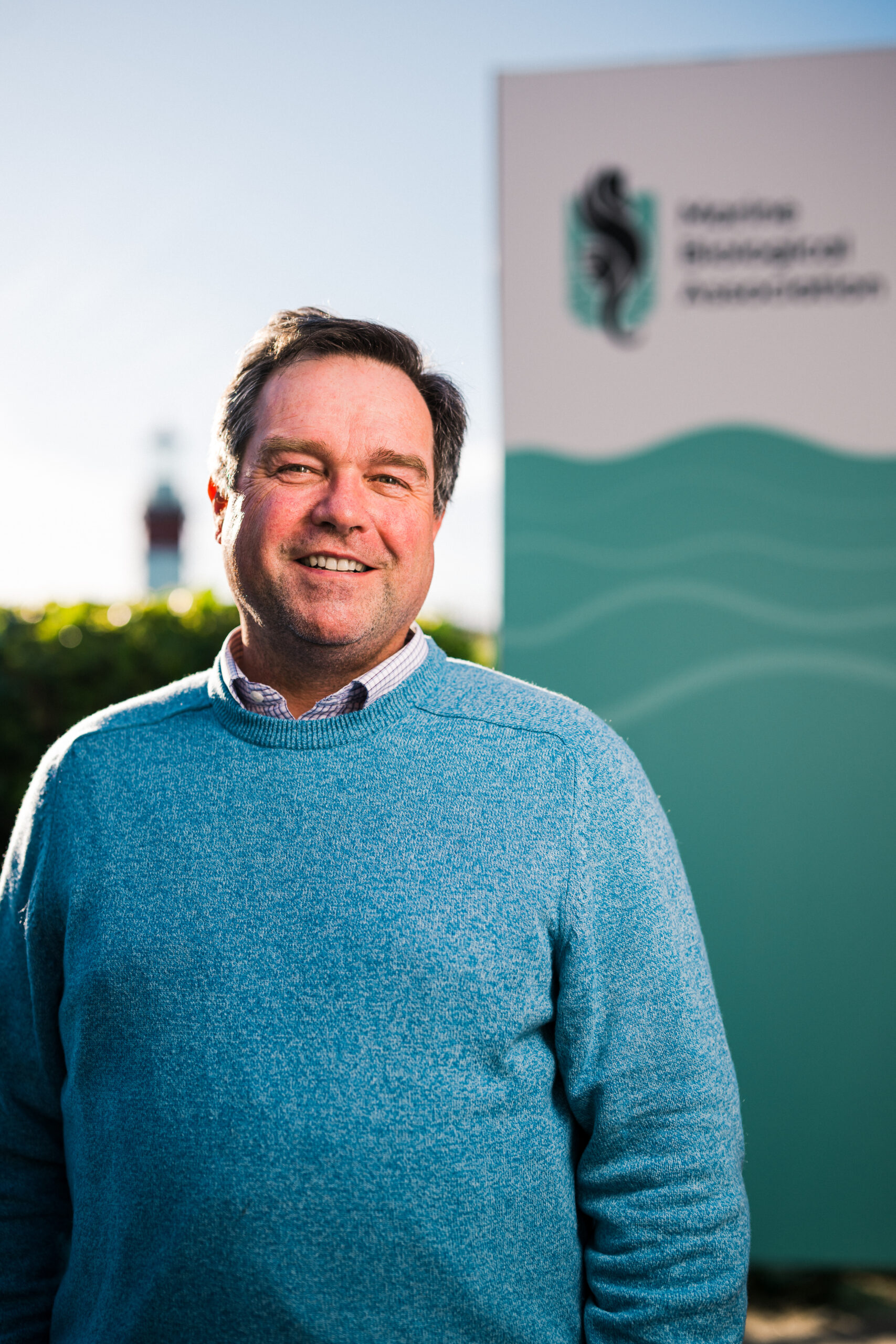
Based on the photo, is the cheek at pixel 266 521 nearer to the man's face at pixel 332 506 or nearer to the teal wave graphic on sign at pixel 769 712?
the man's face at pixel 332 506

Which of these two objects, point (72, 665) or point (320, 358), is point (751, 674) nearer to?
point (320, 358)

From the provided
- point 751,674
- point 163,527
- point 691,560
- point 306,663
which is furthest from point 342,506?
point 163,527

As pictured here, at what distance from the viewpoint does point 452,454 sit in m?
1.76

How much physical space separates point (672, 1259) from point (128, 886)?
89 centimetres

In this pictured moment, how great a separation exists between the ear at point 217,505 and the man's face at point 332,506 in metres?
0.14

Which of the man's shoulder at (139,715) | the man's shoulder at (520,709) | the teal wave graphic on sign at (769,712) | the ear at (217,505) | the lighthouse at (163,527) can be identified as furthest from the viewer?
the lighthouse at (163,527)

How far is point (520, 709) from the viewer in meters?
1.49

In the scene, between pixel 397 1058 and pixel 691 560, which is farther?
pixel 691 560

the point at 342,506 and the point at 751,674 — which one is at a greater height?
the point at 342,506

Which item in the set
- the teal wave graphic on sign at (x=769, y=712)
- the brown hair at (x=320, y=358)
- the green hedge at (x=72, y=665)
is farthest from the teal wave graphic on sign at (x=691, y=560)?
the brown hair at (x=320, y=358)

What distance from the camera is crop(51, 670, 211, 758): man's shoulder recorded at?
5.15 ft

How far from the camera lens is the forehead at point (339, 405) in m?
1.50

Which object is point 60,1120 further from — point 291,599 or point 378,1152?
point 291,599

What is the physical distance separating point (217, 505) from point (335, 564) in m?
0.33
